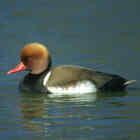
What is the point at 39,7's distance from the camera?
19.6 m

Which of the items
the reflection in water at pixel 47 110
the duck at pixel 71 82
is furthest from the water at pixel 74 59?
the duck at pixel 71 82

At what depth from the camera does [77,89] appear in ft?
34.2

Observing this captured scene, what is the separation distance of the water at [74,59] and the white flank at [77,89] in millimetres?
287

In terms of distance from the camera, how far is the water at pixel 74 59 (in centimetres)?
711

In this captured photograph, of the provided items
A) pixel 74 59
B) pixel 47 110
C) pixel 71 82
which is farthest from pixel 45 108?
pixel 74 59

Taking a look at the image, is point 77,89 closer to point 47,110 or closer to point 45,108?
point 45,108

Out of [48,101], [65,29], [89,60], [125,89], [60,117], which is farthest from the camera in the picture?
[65,29]

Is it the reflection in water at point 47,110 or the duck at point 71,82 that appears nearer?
the reflection in water at point 47,110

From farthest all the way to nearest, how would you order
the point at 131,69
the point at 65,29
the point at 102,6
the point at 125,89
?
the point at 102,6 < the point at 65,29 < the point at 131,69 < the point at 125,89

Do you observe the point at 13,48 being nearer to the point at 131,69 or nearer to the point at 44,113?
the point at 131,69

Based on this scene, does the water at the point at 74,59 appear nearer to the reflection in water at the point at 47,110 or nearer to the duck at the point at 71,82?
the reflection in water at the point at 47,110

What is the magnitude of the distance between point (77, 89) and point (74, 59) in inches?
129

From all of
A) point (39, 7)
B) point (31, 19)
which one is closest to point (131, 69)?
point (31, 19)

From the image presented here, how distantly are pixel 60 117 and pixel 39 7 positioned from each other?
1201 cm
